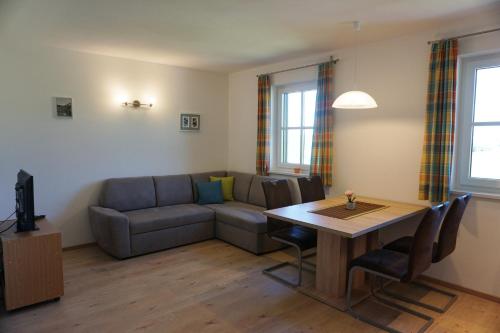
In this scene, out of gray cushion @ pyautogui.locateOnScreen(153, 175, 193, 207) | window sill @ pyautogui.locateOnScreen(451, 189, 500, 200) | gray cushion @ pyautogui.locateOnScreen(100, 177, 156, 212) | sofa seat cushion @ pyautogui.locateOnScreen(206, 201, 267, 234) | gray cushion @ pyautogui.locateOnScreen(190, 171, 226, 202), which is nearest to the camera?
window sill @ pyautogui.locateOnScreen(451, 189, 500, 200)

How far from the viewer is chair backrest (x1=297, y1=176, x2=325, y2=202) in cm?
368

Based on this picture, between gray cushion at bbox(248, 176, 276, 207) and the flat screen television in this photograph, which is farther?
gray cushion at bbox(248, 176, 276, 207)

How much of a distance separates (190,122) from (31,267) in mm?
2960

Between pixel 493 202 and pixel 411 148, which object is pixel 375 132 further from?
pixel 493 202

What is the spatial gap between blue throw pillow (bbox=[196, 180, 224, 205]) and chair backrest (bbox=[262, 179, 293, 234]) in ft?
4.97

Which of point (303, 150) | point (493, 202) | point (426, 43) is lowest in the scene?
point (493, 202)

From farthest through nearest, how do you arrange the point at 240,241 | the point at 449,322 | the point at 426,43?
1. the point at 240,241
2. the point at 426,43
3. the point at 449,322

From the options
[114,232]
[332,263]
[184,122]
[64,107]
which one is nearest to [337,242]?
[332,263]

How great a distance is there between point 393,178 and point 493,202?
2.89 ft

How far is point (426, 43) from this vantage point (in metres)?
3.16

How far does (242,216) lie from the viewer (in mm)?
4066

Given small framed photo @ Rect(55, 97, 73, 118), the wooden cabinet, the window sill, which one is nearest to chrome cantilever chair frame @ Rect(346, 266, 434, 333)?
the window sill

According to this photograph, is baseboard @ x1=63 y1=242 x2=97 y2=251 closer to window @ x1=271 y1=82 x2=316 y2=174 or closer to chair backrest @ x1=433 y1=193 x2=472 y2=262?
window @ x1=271 y1=82 x2=316 y2=174

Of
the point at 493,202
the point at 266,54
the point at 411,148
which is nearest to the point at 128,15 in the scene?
the point at 266,54
